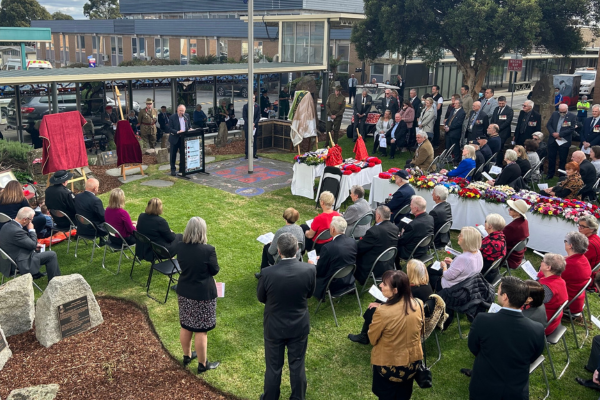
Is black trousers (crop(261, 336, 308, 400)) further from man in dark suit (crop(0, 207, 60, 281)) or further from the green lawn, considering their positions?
man in dark suit (crop(0, 207, 60, 281))

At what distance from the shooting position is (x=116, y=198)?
26.1ft

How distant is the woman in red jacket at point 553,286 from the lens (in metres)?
5.97

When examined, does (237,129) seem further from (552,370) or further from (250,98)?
(552,370)

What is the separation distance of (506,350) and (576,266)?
2.81 metres

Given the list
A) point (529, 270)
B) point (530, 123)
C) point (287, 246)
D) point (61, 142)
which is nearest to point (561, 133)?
point (530, 123)

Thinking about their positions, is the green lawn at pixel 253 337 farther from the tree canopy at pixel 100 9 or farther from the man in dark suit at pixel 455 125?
the tree canopy at pixel 100 9

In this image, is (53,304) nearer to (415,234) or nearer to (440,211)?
(415,234)

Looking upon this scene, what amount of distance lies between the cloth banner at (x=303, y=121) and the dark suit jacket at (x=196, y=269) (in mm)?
9802

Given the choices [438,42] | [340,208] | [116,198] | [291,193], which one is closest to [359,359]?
[116,198]

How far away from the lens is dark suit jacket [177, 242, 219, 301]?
18.1 feet

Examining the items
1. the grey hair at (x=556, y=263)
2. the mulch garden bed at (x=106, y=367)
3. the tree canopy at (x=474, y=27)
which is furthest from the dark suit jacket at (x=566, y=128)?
the mulch garden bed at (x=106, y=367)

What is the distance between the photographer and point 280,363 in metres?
5.06

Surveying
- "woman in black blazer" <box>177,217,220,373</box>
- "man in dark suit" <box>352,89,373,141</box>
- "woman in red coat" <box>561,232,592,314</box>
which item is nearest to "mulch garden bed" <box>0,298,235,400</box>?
"woman in black blazer" <box>177,217,220,373</box>

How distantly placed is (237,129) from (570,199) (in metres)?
12.7
